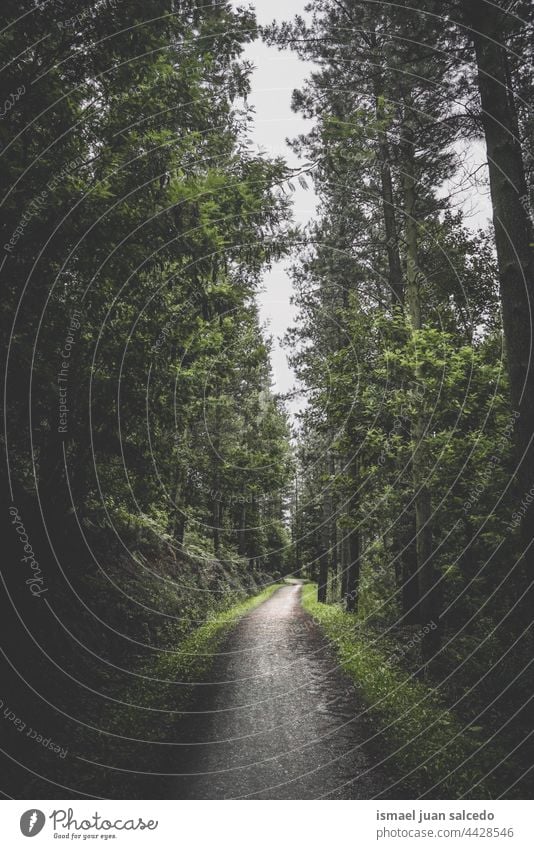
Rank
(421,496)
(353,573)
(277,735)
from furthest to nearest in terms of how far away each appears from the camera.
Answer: (353,573)
(421,496)
(277,735)

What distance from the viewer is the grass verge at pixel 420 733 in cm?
491

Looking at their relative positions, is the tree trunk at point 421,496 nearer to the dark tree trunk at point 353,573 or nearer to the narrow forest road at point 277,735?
the narrow forest road at point 277,735

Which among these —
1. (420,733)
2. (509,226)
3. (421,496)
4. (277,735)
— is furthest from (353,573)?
(509,226)

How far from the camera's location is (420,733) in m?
6.07

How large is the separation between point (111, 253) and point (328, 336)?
16.6 metres

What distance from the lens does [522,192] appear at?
627 centimetres

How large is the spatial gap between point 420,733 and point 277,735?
2.02m

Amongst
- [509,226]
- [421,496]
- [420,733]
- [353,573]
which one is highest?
[509,226]

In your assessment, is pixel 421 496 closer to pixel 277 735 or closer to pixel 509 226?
pixel 277 735

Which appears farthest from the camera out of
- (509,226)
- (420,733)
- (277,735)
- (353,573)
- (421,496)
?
(353,573)

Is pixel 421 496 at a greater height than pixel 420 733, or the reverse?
pixel 421 496

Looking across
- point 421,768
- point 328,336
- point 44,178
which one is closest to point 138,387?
point 44,178

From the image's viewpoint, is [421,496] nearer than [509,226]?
No

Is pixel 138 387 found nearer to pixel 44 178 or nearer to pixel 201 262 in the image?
pixel 201 262
